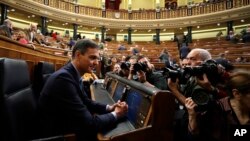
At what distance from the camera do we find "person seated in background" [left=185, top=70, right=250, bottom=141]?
138 cm

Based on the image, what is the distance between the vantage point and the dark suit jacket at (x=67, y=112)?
4.33 feet

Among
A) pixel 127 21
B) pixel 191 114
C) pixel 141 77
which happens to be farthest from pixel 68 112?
pixel 127 21

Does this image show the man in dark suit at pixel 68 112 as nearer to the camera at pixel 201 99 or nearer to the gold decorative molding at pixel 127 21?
the camera at pixel 201 99

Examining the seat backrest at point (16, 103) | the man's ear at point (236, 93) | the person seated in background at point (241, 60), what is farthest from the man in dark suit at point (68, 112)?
the person seated in background at point (241, 60)

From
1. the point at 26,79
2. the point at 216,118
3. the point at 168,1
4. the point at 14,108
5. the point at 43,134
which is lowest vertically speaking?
the point at 43,134

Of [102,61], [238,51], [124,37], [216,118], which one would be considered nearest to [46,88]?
[216,118]

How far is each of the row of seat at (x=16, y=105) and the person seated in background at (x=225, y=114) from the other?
0.82 metres

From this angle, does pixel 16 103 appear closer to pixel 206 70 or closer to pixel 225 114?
pixel 206 70

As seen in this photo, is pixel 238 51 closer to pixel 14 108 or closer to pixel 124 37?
pixel 14 108

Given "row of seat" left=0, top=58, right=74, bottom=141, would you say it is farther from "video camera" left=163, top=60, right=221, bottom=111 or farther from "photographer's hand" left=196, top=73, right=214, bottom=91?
"photographer's hand" left=196, top=73, right=214, bottom=91

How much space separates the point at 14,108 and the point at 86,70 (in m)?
0.61

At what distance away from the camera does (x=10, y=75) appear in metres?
1.13

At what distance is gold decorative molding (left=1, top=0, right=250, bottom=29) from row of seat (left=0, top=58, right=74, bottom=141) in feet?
33.6

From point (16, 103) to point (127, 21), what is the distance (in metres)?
15.5
